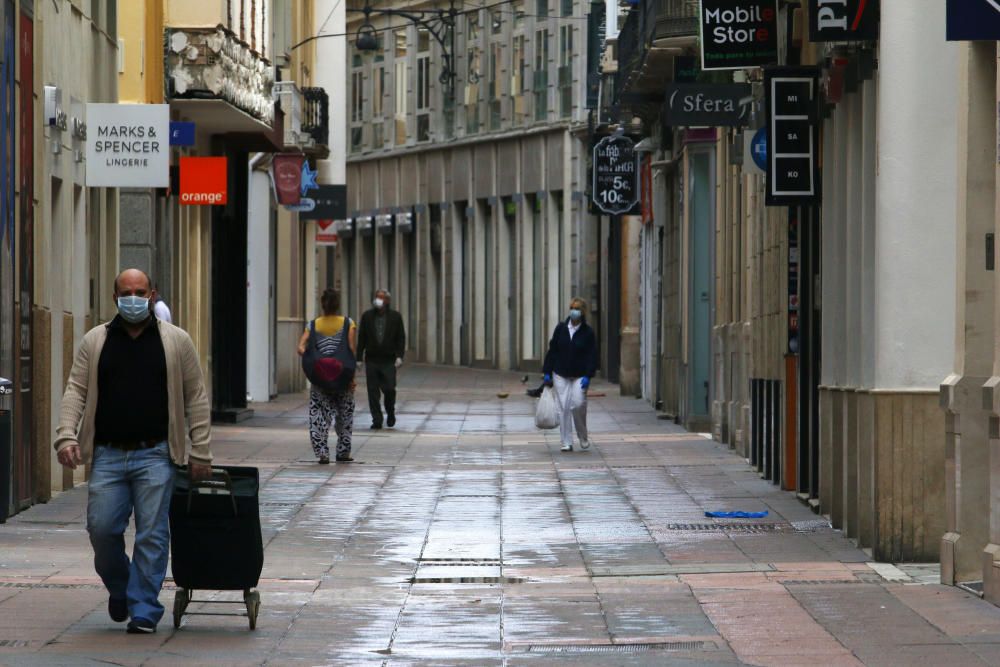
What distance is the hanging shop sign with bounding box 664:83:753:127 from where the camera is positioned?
24297 millimetres

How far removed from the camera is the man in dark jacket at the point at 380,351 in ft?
101

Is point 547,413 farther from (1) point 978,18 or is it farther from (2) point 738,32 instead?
(1) point 978,18

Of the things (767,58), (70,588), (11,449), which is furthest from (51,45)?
(70,588)

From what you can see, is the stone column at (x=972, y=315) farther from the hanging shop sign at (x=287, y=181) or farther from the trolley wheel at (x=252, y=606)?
the hanging shop sign at (x=287, y=181)

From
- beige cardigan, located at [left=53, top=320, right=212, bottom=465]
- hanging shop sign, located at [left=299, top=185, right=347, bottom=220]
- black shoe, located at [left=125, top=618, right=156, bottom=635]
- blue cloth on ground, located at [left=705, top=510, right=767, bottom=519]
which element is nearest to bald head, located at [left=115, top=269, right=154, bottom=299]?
beige cardigan, located at [left=53, top=320, right=212, bottom=465]

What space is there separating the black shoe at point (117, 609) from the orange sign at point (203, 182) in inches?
673

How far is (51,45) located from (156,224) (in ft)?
28.1

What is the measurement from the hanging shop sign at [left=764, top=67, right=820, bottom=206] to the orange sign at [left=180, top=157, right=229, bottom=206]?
1200cm

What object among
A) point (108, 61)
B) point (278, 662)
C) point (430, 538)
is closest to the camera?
point (278, 662)

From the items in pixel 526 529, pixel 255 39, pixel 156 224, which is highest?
pixel 255 39

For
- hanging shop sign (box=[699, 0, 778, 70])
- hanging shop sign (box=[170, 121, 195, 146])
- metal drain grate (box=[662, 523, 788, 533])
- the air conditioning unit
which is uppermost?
the air conditioning unit

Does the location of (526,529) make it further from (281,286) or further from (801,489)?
(281,286)

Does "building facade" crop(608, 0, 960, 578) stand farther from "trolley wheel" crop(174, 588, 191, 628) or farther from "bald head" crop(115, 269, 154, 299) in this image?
"bald head" crop(115, 269, 154, 299)

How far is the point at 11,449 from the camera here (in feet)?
57.5
